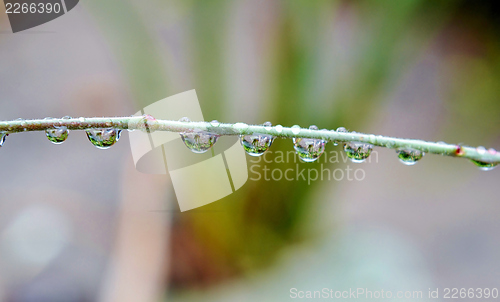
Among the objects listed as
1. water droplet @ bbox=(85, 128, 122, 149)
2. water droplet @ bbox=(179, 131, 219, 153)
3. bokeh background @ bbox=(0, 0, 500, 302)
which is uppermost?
water droplet @ bbox=(85, 128, 122, 149)

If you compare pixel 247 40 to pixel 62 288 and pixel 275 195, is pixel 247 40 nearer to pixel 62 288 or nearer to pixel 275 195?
pixel 275 195

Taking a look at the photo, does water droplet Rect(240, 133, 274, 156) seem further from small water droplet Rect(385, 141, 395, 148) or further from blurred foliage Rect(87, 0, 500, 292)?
blurred foliage Rect(87, 0, 500, 292)

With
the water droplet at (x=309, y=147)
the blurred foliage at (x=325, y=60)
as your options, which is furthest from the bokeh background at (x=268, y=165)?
the water droplet at (x=309, y=147)

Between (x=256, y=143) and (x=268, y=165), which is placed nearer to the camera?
(x=256, y=143)

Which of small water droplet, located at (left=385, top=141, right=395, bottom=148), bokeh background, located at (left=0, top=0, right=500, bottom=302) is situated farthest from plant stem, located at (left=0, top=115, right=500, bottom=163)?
bokeh background, located at (left=0, top=0, right=500, bottom=302)

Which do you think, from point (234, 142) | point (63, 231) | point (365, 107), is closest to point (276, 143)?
point (234, 142)

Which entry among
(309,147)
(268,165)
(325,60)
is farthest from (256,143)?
(325,60)

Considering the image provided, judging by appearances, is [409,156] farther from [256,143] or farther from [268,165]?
[268,165]

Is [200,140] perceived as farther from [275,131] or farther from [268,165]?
[268,165]

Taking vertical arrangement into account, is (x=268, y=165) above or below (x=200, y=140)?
below
